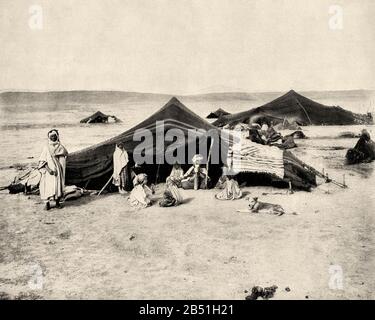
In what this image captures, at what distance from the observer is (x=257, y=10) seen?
7949mm

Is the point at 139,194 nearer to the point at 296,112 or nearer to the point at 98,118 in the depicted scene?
the point at 98,118

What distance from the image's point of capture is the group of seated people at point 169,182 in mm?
7957

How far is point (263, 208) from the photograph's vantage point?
7617mm

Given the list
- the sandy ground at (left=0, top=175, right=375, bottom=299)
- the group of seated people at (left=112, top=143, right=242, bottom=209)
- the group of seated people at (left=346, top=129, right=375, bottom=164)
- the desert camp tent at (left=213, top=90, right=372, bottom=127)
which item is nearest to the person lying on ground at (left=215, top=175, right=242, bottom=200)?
the group of seated people at (left=112, top=143, right=242, bottom=209)

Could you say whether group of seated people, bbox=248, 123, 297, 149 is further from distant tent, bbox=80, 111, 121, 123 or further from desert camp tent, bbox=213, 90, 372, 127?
distant tent, bbox=80, 111, 121, 123

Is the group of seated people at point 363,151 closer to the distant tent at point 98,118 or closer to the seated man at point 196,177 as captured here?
the seated man at point 196,177

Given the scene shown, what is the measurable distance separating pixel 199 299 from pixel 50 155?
3346 mm

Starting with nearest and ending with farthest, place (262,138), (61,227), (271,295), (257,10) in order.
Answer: (271,295) → (61,227) → (257,10) → (262,138)

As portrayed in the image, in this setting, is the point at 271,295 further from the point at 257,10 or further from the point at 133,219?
the point at 257,10

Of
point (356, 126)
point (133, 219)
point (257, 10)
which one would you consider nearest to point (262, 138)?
point (356, 126)

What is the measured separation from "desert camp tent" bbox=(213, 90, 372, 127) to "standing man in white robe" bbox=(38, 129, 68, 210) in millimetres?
2714

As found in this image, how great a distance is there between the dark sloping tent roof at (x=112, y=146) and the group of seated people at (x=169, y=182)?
0.16 metres

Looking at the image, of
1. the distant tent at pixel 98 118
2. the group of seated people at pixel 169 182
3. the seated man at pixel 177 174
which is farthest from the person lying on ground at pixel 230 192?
the distant tent at pixel 98 118

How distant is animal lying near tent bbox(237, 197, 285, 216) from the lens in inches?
298
